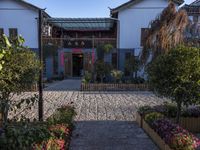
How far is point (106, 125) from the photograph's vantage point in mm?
7773

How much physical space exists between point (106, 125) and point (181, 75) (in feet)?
9.42

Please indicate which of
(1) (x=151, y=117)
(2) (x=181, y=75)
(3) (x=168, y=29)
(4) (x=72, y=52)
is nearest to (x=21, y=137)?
(2) (x=181, y=75)

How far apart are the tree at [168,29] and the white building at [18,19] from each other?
11657mm

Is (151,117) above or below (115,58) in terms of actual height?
below

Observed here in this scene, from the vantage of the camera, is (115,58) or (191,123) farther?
(115,58)

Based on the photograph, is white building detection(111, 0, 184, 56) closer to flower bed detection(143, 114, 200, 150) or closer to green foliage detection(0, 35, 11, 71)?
flower bed detection(143, 114, 200, 150)

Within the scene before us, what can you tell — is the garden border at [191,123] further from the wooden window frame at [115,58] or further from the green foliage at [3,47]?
the wooden window frame at [115,58]

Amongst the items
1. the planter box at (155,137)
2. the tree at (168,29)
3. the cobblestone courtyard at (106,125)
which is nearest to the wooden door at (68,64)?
the tree at (168,29)

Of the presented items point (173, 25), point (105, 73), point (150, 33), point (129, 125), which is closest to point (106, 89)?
point (105, 73)

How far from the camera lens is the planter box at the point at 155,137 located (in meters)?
5.37

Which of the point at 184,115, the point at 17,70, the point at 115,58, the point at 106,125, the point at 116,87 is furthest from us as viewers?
the point at 115,58

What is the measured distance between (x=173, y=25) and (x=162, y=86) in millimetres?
9201

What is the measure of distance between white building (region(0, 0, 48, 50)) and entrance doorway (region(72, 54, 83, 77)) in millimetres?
4367

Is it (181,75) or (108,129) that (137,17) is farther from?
(181,75)
